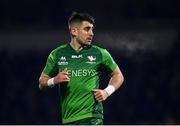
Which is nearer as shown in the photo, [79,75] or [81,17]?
[79,75]

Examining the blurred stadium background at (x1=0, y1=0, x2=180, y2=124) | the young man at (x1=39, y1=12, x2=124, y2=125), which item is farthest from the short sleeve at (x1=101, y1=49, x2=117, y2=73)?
the blurred stadium background at (x1=0, y1=0, x2=180, y2=124)

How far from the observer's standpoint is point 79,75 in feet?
18.2

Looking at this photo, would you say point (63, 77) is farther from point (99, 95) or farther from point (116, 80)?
point (116, 80)

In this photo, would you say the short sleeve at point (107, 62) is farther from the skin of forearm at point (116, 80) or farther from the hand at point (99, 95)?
the hand at point (99, 95)

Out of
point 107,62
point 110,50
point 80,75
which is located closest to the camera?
point 80,75

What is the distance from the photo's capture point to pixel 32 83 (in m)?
10.9

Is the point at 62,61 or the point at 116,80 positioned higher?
the point at 62,61

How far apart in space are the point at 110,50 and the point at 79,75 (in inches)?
217

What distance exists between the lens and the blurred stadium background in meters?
10.8

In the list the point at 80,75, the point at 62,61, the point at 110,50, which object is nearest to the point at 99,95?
the point at 80,75

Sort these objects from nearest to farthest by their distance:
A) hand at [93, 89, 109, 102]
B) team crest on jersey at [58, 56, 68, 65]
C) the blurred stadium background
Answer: hand at [93, 89, 109, 102] → team crest on jersey at [58, 56, 68, 65] → the blurred stadium background

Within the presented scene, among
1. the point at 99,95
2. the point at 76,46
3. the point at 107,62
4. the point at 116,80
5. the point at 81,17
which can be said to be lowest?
the point at 99,95

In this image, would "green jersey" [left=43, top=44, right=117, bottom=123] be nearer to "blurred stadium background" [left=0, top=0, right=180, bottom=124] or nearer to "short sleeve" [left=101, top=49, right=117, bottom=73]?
"short sleeve" [left=101, top=49, right=117, bottom=73]

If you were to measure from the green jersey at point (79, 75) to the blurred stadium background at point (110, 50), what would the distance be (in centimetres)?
507
